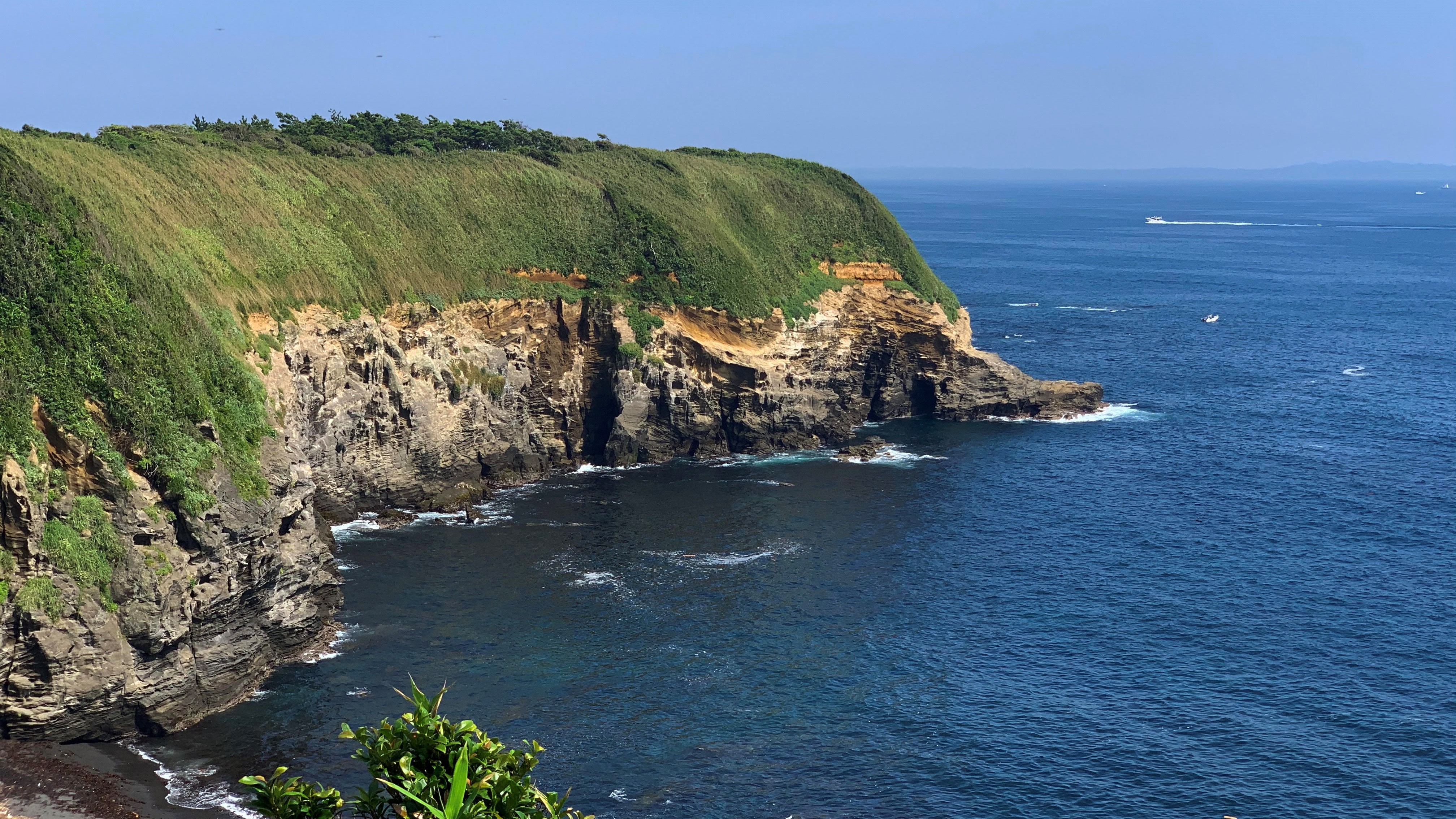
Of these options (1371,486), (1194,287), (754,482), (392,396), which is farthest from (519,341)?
(1194,287)

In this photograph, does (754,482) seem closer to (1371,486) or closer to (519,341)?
(519,341)

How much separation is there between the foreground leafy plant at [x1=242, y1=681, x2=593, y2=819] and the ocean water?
15.6 m

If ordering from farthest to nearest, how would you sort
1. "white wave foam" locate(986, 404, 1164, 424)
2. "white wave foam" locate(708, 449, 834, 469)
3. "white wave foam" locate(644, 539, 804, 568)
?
"white wave foam" locate(986, 404, 1164, 424), "white wave foam" locate(708, 449, 834, 469), "white wave foam" locate(644, 539, 804, 568)

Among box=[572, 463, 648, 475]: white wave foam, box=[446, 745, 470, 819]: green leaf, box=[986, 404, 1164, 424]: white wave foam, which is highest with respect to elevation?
box=[446, 745, 470, 819]: green leaf

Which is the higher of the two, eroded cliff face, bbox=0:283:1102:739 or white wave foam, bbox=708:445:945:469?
eroded cliff face, bbox=0:283:1102:739

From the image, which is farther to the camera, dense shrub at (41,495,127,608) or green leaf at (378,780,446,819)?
dense shrub at (41,495,127,608)

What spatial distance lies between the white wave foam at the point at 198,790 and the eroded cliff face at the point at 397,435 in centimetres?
324

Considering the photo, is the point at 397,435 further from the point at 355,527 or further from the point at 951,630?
the point at 951,630

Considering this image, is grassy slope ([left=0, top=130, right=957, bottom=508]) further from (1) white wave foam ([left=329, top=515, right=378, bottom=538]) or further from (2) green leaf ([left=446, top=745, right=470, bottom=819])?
(2) green leaf ([left=446, top=745, right=470, bottom=819])

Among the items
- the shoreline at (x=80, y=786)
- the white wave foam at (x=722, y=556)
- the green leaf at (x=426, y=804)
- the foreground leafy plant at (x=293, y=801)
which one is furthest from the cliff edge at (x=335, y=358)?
the green leaf at (x=426, y=804)

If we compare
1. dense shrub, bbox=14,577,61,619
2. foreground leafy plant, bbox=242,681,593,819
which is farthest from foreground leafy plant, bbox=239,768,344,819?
dense shrub, bbox=14,577,61,619

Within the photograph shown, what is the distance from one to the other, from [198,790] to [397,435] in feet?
110

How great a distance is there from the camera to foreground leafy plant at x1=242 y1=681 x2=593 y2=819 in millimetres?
30047

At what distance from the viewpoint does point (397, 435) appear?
7781cm
